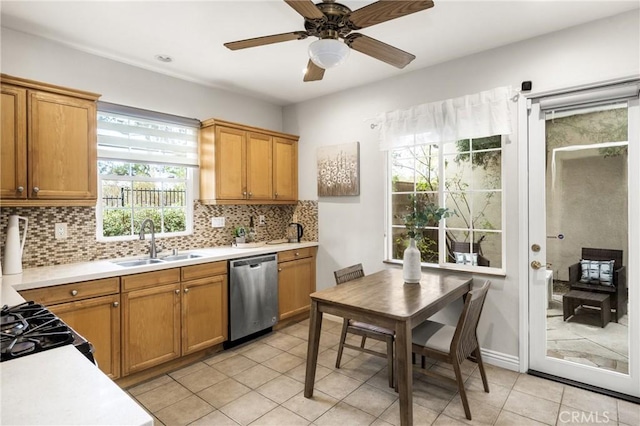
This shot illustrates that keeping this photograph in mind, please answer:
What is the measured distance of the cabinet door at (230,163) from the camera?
3.60 meters

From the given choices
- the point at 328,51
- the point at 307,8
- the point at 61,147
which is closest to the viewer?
the point at 307,8

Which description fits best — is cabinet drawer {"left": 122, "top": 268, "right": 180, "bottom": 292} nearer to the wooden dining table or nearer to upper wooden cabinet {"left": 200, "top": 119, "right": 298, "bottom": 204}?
upper wooden cabinet {"left": 200, "top": 119, "right": 298, "bottom": 204}

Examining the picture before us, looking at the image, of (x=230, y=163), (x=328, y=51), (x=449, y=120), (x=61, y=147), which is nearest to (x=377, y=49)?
(x=328, y=51)

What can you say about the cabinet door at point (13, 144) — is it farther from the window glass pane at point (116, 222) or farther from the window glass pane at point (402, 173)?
the window glass pane at point (402, 173)

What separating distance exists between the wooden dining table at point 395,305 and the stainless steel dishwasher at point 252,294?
1088 mm

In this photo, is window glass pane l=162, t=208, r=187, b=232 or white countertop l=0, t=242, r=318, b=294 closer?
white countertop l=0, t=242, r=318, b=294

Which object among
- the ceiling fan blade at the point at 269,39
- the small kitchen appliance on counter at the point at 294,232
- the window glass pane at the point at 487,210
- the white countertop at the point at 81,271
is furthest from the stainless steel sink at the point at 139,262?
the window glass pane at the point at 487,210

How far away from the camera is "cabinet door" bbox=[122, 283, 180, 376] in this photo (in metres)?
2.61

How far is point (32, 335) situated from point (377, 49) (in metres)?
2.28

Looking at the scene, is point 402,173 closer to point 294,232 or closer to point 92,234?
point 294,232

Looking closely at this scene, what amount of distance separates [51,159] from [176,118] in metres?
1.23

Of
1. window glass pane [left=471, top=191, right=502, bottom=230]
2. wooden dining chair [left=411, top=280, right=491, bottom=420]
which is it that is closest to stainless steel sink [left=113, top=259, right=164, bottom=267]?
wooden dining chair [left=411, top=280, right=491, bottom=420]

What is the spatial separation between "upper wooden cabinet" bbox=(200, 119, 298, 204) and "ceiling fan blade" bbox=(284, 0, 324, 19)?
1.99 meters

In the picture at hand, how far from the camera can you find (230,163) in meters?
3.70
